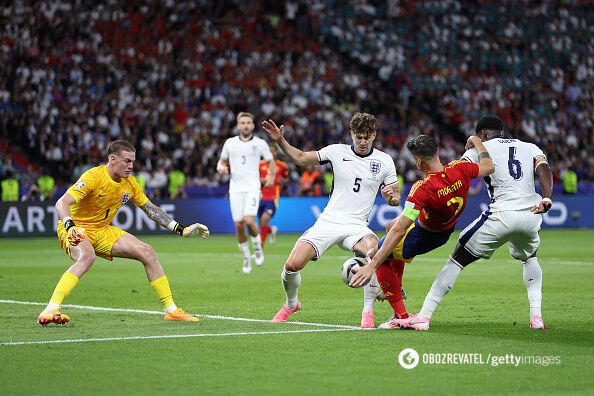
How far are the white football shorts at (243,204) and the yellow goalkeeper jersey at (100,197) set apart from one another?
7539 mm


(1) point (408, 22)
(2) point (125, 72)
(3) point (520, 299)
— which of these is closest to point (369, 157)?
(3) point (520, 299)

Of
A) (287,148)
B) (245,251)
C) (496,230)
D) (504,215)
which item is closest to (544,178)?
(504,215)

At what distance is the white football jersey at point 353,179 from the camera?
36.8 ft

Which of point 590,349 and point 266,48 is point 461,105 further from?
point 590,349

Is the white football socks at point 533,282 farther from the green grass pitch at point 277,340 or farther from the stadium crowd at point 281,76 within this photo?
the stadium crowd at point 281,76

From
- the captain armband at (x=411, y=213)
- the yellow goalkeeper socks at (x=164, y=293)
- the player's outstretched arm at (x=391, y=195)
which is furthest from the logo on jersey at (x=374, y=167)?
the yellow goalkeeper socks at (x=164, y=293)

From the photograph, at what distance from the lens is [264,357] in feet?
28.4

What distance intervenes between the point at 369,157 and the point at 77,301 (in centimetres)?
456

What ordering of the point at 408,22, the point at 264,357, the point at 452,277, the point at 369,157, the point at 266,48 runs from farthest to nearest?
the point at 408,22 → the point at 266,48 → the point at 369,157 → the point at 452,277 → the point at 264,357

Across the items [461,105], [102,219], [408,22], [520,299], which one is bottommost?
[520,299]

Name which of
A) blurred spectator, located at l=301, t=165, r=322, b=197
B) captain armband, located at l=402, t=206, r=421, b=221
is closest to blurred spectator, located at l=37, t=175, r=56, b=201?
blurred spectator, located at l=301, t=165, r=322, b=197

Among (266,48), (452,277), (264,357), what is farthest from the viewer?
(266,48)

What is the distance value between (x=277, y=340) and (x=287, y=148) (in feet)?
6.51

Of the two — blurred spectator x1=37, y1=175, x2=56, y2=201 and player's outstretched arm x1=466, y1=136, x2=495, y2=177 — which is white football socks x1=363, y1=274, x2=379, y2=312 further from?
blurred spectator x1=37, y1=175, x2=56, y2=201
